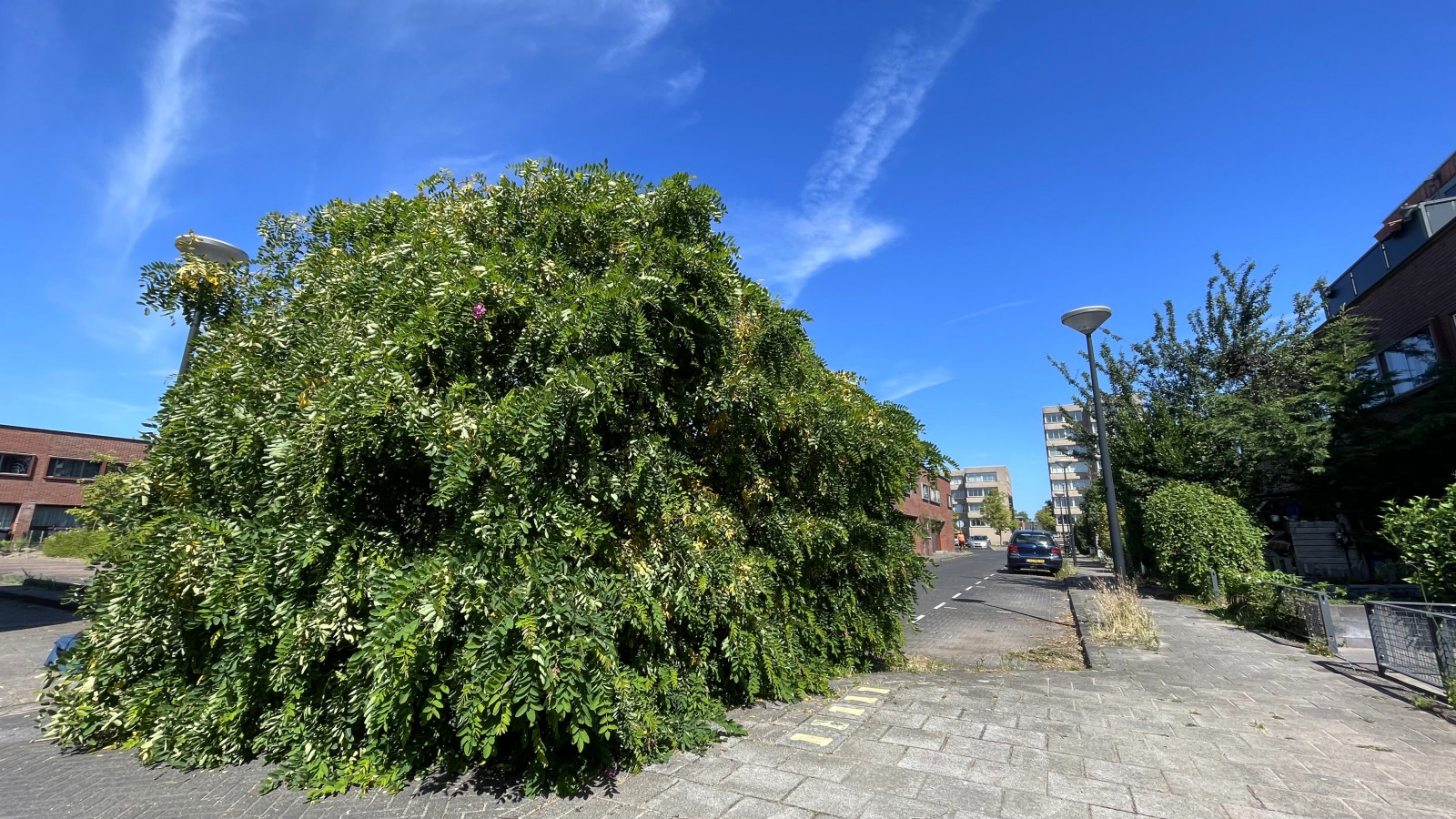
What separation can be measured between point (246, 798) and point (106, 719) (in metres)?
1.94

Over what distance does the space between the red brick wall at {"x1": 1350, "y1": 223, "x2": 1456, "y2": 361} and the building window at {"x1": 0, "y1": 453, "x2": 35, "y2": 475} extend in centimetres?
6131

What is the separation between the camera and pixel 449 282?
4.38 meters

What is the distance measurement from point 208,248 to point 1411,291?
26465 mm

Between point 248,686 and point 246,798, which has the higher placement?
point 248,686

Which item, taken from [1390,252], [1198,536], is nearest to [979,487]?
[1390,252]

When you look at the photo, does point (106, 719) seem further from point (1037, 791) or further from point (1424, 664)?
point (1424, 664)

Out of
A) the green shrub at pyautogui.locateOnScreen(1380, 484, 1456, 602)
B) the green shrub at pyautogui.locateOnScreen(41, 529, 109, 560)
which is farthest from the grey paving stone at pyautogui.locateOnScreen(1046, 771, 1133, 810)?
the green shrub at pyautogui.locateOnScreen(41, 529, 109, 560)

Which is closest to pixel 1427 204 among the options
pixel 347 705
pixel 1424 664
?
pixel 1424 664

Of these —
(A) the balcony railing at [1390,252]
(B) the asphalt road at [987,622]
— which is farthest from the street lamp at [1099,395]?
(A) the balcony railing at [1390,252]

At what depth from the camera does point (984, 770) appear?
4.14 metres

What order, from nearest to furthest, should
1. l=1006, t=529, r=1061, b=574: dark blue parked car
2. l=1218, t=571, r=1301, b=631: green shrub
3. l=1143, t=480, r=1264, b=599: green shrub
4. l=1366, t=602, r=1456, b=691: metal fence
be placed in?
l=1366, t=602, r=1456, b=691: metal fence → l=1218, t=571, r=1301, b=631: green shrub → l=1143, t=480, r=1264, b=599: green shrub → l=1006, t=529, r=1061, b=574: dark blue parked car

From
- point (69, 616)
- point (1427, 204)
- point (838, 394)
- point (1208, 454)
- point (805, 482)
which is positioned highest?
point (1427, 204)

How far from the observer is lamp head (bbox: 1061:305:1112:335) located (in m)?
12.2

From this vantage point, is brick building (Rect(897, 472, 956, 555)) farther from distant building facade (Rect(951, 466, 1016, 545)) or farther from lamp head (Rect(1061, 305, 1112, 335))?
distant building facade (Rect(951, 466, 1016, 545))
